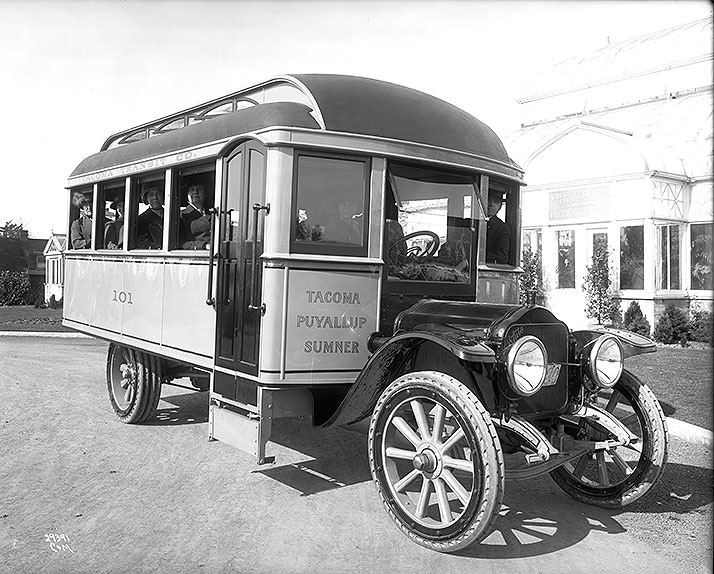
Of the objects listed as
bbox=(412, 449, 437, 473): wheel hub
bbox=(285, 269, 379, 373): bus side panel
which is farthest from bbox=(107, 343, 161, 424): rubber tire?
bbox=(412, 449, 437, 473): wheel hub

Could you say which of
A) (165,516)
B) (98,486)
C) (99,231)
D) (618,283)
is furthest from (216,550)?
(618,283)

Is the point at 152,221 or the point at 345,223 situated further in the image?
the point at 152,221

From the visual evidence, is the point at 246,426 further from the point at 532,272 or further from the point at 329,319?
the point at 532,272

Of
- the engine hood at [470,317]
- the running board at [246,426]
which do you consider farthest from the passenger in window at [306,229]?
the running board at [246,426]

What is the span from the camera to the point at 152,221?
23.5 feet

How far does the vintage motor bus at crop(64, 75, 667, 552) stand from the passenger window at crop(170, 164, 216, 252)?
0.06 ft

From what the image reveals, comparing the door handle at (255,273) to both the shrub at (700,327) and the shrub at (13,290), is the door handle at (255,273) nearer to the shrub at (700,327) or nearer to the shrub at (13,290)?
the shrub at (700,327)

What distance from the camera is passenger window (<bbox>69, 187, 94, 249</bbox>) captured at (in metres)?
8.53

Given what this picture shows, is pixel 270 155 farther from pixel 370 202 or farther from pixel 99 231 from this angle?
pixel 99 231

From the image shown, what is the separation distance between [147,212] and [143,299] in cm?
92

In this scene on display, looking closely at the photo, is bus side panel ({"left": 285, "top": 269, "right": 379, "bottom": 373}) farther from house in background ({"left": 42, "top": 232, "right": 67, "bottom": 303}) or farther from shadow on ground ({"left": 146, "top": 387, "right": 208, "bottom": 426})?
house in background ({"left": 42, "top": 232, "right": 67, "bottom": 303})

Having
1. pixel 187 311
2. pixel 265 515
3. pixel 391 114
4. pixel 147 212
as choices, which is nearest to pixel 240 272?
pixel 187 311

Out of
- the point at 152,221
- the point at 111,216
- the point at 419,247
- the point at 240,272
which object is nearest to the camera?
the point at 240,272

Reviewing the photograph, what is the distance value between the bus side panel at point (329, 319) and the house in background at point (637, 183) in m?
12.4
